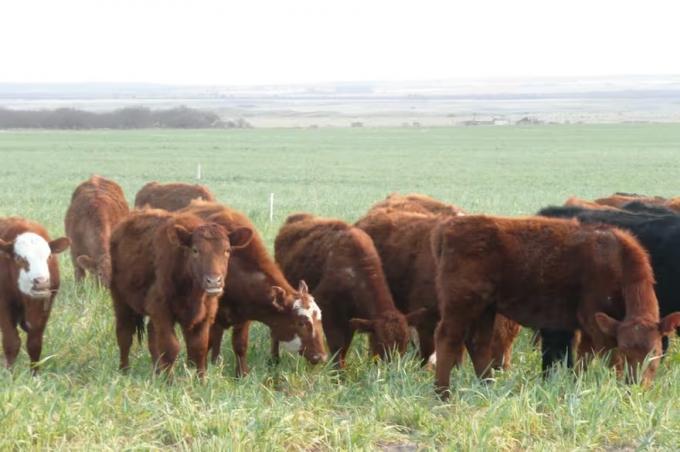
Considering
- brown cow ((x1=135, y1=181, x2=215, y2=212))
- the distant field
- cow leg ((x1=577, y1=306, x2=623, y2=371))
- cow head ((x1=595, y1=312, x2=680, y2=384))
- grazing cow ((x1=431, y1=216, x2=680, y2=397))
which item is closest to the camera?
the distant field

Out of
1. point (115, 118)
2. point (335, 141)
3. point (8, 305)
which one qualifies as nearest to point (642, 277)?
point (8, 305)

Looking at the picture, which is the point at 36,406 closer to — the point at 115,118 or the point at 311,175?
the point at 311,175

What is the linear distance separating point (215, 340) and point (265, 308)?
33.2 inches

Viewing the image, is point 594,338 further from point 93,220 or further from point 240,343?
point 93,220

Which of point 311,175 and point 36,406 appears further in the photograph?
point 311,175

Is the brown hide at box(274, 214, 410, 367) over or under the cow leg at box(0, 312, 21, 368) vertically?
over

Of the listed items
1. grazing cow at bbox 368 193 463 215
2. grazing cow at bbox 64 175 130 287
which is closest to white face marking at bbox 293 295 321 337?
grazing cow at bbox 368 193 463 215

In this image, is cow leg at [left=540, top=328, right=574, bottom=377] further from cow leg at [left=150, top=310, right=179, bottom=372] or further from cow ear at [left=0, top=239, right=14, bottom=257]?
cow ear at [left=0, top=239, right=14, bottom=257]

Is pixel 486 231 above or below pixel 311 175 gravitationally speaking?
above

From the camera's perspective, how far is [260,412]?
7.32 meters

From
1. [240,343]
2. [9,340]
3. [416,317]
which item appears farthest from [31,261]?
[416,317]

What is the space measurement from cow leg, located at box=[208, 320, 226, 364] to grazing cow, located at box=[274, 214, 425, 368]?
976 millimetres

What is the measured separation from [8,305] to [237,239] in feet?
7.03

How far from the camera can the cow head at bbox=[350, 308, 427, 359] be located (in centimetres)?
977
